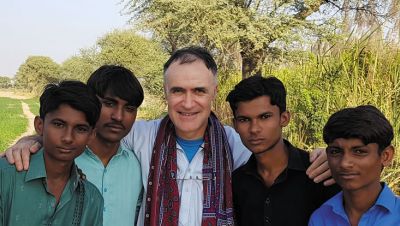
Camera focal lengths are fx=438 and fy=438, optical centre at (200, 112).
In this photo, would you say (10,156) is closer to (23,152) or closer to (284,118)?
(23,152)

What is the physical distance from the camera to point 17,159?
6.30ft

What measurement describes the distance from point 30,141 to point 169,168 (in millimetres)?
756

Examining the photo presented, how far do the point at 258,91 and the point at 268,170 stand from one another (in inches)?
16.5

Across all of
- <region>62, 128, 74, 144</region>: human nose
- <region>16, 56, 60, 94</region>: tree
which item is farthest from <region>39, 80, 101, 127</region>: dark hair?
<region>16, 56, 60, 94</region>: tree

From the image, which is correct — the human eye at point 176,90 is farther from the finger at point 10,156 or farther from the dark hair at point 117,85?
the finger at point 10,156

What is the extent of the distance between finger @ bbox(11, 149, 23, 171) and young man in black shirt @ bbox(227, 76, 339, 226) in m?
1.06

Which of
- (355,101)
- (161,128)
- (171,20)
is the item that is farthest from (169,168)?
(171,20)

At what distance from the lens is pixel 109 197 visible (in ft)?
7.63

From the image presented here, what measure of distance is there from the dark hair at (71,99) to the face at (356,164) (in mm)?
1131

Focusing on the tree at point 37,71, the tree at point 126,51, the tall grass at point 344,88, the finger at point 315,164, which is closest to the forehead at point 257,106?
the finger at point 315,164

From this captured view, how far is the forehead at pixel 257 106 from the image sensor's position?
7.38 feet

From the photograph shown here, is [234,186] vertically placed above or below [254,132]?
below

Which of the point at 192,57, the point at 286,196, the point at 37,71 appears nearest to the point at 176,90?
the point at 192,57

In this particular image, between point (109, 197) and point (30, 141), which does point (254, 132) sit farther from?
point (30, 141)
